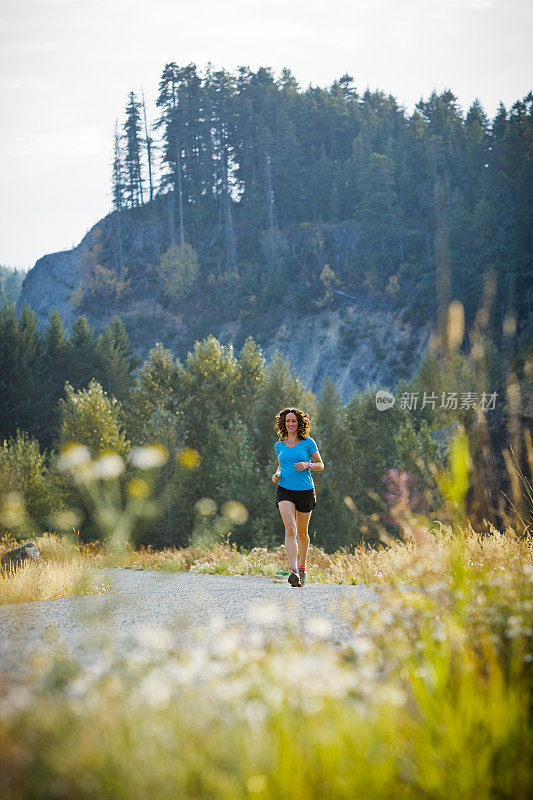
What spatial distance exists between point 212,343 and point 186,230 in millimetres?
42319

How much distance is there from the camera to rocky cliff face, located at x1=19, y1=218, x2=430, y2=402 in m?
49.1

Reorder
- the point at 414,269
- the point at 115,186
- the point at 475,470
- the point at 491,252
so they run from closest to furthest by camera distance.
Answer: the point at 475,470 → the point at 491,252 → the point at 414,269 → the point at 115,186

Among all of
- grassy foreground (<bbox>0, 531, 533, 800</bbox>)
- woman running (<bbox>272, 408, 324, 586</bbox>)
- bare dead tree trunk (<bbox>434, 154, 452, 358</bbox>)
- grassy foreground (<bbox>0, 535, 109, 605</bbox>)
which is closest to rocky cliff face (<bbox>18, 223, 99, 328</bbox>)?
bare dead tree trunk (<bbox>434, 154, 452, 358</bbox>)

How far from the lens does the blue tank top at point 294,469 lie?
7.20 metres

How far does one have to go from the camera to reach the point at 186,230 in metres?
69.1

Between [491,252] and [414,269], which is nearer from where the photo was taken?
[491,252]

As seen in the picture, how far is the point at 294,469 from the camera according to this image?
721cm

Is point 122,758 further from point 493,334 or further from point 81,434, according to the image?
point 493,334

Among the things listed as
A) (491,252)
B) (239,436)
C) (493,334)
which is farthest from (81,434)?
(491,252)

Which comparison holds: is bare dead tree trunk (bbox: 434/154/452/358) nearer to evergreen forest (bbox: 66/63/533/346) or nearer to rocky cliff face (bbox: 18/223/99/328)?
evergreen forest (bbox: 66/63/533/346)

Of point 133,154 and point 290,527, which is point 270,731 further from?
point 133,154

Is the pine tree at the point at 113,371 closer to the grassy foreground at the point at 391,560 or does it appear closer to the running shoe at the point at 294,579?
the grassy foreground at the point at 391,560

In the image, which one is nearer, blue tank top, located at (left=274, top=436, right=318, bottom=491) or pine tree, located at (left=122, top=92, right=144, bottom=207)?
blue tank top, located at (left=274, top=436, right=318, bottom=491)

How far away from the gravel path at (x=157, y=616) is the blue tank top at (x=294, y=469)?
1137 millimetres
